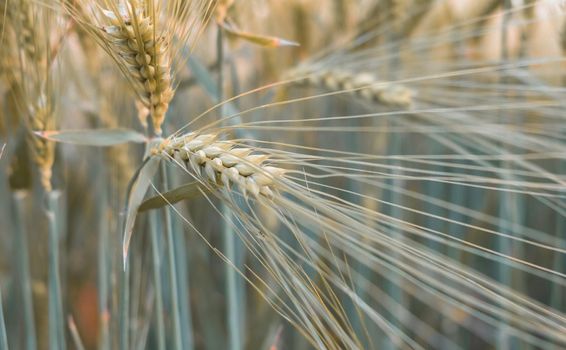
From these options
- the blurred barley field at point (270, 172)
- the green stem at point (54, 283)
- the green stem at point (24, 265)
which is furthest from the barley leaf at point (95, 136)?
the green stem at point (24, 265)

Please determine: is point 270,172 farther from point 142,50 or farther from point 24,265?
point 24,265

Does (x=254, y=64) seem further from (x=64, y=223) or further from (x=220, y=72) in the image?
(x=220, y=72)

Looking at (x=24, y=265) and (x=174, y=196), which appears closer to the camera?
(x=174, y=196)

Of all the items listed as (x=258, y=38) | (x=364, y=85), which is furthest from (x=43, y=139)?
(x=364, y=85)

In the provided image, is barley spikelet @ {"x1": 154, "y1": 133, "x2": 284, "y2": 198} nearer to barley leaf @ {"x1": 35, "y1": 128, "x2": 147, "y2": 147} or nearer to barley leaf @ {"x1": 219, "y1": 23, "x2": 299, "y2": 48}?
barley leaf @ {"x1": 35, "y1": 128, "x2": 147, "y2": 147}

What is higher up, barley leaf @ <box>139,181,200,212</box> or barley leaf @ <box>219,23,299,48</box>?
barley leaf @ <box>219,23,299,48</box>

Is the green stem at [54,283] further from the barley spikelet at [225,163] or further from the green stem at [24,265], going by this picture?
the barley spikelet at [225,163]

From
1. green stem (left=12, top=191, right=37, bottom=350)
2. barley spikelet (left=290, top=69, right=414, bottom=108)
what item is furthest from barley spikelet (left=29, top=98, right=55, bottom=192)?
barley spikelet (left=290, top=69, right=414, bottom=108)

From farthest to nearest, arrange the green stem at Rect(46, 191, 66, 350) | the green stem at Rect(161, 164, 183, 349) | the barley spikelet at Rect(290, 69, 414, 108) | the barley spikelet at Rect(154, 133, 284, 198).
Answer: the barley spikelet at Rect(290, 69, 414, 108) → the green stem at Rect(46, 191, 66, 350) → the green stem at Rect(161, 164, 183, 349) → the barley spikelet at Rect(154, 133, 284, 198)
